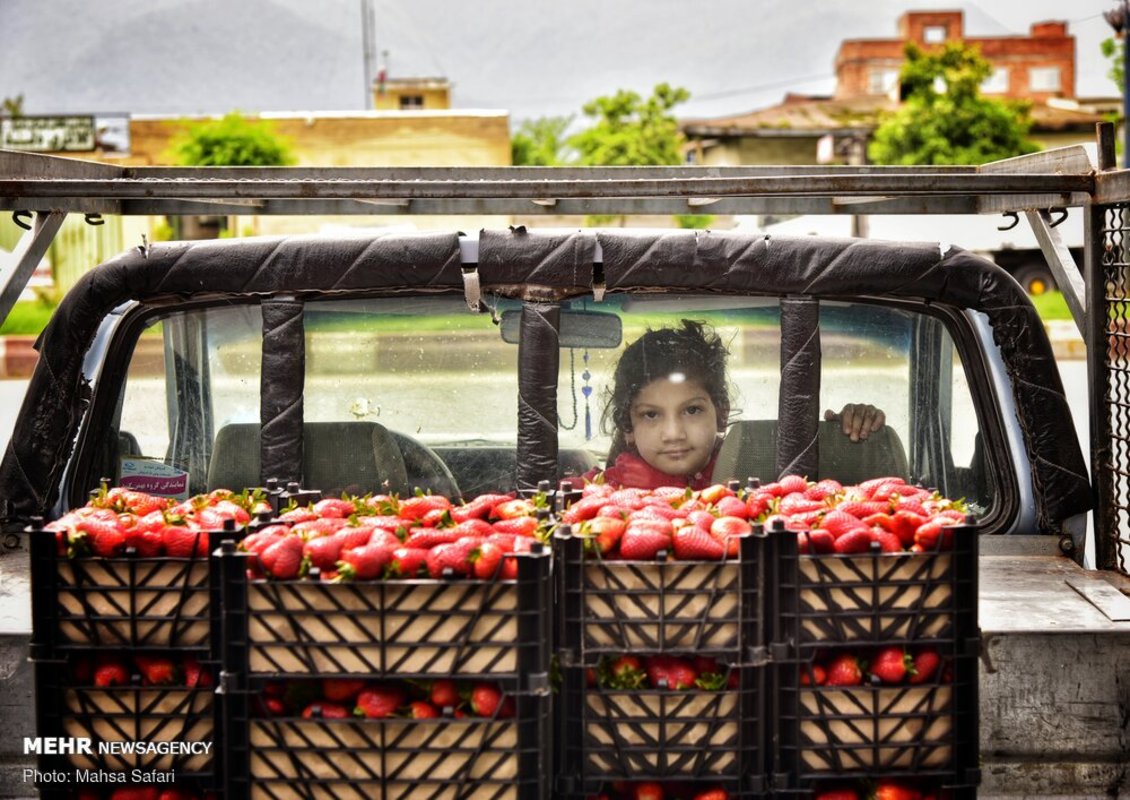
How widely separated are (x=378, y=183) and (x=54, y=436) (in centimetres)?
132

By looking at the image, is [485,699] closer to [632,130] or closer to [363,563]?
[363,563]

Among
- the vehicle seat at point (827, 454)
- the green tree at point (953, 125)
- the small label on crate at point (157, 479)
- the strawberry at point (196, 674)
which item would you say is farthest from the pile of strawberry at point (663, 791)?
the green tree at point (953, 125)

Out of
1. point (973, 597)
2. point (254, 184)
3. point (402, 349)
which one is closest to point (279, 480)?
point (402, 349)

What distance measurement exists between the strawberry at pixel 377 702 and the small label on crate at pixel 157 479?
1.74 metres

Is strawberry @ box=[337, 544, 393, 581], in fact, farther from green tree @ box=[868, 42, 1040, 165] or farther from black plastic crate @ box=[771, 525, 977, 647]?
green tree @ box=[868, 42, 1040, 165]

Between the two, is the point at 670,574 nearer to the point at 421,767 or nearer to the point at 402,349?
the point at 421,767

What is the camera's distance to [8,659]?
378cm

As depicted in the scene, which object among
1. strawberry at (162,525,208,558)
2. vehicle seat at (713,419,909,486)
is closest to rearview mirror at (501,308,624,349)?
vehicle seat at (713,419,909,486)

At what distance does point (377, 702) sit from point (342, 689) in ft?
0.31

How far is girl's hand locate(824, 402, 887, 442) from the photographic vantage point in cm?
491

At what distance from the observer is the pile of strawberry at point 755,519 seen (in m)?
3.49

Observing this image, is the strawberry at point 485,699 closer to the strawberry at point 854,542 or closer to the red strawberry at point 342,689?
the red strawberry at point 342,689

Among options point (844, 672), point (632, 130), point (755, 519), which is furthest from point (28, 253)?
point (632, 130)

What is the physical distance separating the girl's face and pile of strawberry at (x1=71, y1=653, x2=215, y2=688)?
5.86 feet
